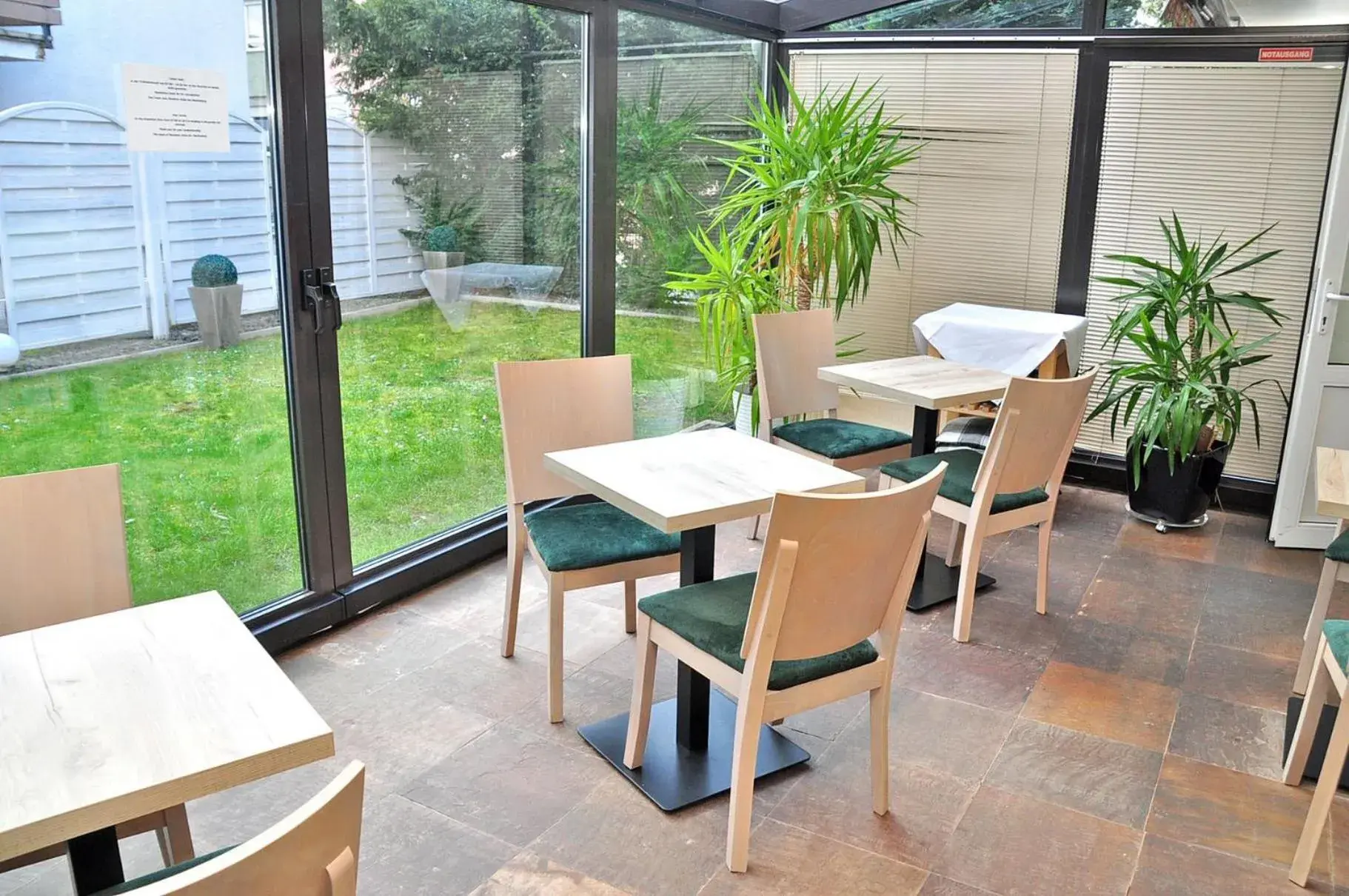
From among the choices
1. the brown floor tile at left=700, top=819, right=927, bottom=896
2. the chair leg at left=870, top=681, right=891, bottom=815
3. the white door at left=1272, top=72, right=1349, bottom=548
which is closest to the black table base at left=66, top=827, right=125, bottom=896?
the brown floor tile at left=700, top=819, right=927, bottom=896

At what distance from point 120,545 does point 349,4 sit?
76.1 inches

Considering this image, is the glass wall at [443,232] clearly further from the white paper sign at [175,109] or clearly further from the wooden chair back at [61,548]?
the wooden chair back at [61,548]

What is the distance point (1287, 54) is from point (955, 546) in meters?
2.56

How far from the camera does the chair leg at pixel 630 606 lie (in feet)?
11.4

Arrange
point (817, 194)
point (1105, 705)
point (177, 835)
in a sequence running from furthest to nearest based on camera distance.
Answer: point (817, 194) → point (1105, 705) → point (177, 835)

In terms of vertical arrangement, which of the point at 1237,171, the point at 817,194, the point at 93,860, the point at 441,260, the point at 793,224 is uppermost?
the point at 1237,171

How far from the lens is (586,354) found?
4.52 meters

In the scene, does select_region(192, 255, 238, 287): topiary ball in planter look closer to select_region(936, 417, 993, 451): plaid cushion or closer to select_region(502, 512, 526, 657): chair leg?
select_region(502, 512, 526, 657): chair leg

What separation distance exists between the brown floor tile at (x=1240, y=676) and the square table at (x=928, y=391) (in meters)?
0.74

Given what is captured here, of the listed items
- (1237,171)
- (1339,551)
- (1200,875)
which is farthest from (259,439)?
(1237,171)

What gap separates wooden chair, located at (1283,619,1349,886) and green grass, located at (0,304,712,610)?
2762 millimetres

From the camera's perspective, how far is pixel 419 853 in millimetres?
2396

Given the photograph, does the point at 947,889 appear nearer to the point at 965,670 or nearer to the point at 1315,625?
the point at 965,670

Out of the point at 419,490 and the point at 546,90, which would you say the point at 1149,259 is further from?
the point at 419,490
